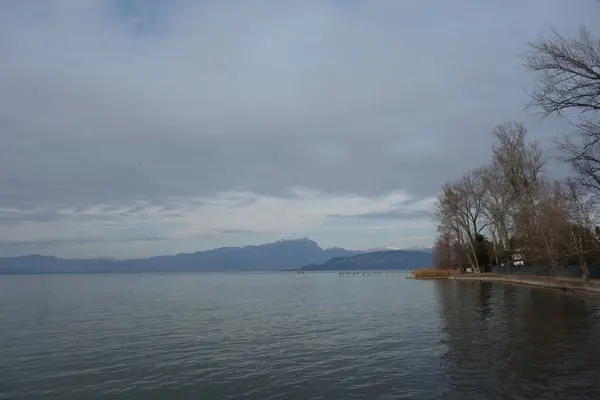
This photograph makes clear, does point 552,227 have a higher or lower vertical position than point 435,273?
higher

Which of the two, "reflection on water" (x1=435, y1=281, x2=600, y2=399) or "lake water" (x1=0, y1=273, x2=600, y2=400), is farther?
"lake water" (x1=0, y1=273, x2=600, y2=400)

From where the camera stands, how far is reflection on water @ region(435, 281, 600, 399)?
37.7ft

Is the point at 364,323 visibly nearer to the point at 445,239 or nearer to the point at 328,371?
the point at 328,371

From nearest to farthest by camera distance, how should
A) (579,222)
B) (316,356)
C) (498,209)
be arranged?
1. (316,356)
2. (579,222)
3. (498,209)

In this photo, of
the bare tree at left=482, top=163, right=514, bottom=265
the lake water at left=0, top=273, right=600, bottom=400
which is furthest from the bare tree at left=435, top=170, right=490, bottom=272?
the lake water at left=0, top=273, right=600, bottom=400

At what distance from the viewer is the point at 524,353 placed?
15547 millimetres

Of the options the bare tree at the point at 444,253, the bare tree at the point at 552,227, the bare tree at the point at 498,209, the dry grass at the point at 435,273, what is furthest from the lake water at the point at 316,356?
the dry grass at the point at 435,273

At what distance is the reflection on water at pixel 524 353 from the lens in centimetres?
1149

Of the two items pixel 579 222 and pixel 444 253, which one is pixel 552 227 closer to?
pixel 579 222

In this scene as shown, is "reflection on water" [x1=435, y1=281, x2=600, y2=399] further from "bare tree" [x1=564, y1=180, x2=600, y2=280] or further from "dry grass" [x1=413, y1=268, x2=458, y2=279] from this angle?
"dry grass" [x1=413, y1=268, x2=458, y2=279]

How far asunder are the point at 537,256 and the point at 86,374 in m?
52.5

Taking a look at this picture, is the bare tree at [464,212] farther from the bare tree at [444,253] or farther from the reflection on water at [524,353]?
the reflection on water at [524,353]

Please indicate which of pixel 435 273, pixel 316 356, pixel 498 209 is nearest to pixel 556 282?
pixel 498 209

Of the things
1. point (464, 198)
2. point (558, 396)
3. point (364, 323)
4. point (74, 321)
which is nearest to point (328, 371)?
point (558, 396)
